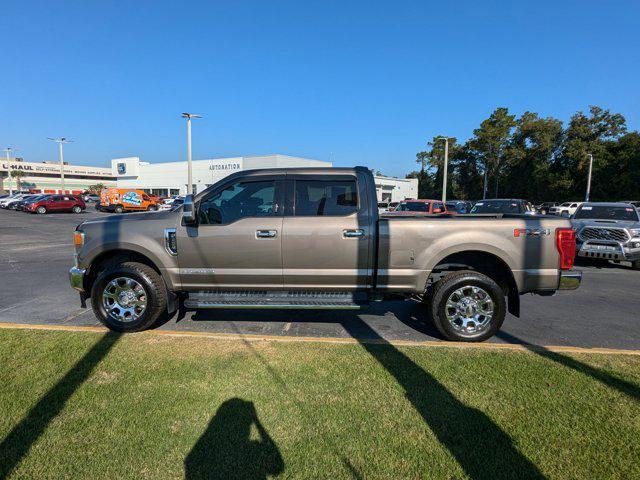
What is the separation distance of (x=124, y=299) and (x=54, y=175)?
131 meters

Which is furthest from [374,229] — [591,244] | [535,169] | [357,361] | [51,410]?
[535,169]

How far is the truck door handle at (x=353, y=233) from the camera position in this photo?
14.8ft

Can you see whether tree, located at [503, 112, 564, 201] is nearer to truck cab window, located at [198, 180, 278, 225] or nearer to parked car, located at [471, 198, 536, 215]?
parked car, located at [471, 198, 536, 215]

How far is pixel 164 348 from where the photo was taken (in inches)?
165

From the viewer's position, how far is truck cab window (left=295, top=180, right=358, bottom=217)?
467 cm

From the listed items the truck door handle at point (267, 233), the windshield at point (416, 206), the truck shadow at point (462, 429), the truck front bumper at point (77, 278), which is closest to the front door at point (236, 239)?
the truck door handle at point (267, 233)

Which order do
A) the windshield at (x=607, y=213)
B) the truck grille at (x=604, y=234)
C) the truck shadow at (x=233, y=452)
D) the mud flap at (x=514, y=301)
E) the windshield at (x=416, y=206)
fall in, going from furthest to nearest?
the windshield at (x=416, y=206) < the windshield at (x=607, y=213) < the truck grille at (x=604, y=234) < the mud flap at (x=514, y=301) < the truck shadow at (x=233, y=452)

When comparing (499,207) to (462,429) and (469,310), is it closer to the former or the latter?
(469,310)

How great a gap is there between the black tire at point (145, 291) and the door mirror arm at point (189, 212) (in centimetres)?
82

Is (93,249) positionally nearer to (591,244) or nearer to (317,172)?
(317,172)

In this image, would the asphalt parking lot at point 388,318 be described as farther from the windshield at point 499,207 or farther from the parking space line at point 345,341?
the windshield at point 499,207

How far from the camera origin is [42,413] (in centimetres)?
291

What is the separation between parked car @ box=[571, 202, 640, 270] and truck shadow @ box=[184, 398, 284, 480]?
968cm

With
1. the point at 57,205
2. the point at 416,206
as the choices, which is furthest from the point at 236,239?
the point at 57,205
